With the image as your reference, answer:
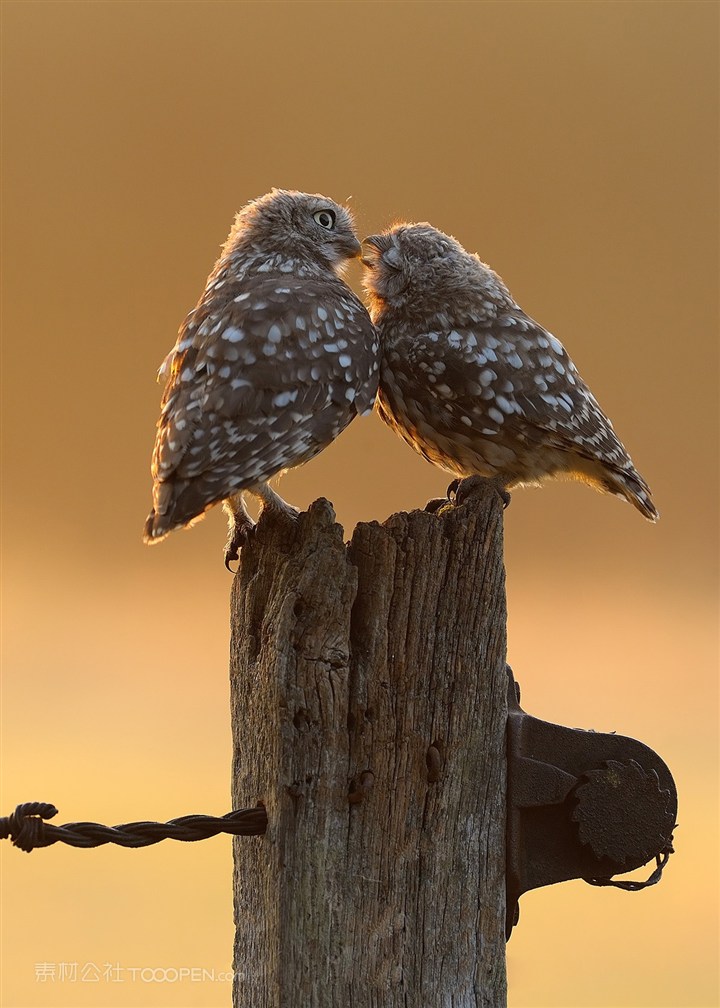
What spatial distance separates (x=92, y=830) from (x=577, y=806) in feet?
2.48

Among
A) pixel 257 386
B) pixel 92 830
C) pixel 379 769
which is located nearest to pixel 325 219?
pixel 257 386

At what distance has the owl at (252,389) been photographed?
75.2 inches

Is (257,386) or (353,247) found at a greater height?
(353,247)

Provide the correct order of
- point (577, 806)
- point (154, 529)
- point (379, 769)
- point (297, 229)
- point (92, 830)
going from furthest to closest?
point (297, 229), point (154, 529), point (577, 806), point (379, 769), point (92, 830)

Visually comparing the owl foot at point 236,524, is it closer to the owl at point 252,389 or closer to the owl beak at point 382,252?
the owl at point 252,389

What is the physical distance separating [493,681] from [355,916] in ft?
1.34

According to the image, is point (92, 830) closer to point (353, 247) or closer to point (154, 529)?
point (154, 529)

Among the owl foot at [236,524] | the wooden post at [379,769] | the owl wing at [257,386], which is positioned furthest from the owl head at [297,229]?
the wooden post at [379,769]

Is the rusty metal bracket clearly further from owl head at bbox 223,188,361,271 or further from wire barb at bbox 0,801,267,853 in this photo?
owl head at bbox 223,188,361,271

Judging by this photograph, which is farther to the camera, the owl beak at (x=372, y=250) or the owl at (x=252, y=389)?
the owl beak at (x=372, y=250)

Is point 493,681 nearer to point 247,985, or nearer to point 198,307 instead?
point 247,985

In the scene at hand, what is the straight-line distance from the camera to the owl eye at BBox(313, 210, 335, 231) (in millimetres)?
2508

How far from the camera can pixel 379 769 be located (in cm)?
158

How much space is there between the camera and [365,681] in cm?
160
